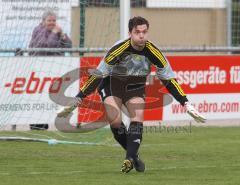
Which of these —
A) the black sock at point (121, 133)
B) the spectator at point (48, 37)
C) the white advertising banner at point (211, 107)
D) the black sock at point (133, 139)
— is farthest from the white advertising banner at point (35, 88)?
the black sock at point (133, 139)

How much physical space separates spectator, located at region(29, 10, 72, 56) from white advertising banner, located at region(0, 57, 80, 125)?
0.28 meters

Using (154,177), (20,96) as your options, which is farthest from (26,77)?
(154,177)

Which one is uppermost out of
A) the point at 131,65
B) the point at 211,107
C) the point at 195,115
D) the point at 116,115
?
the point at 131,65

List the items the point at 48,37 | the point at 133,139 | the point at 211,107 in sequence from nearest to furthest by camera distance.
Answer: the point at 133,139
the point at 48,37
the point at 211,107

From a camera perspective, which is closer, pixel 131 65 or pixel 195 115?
pixel 195 115

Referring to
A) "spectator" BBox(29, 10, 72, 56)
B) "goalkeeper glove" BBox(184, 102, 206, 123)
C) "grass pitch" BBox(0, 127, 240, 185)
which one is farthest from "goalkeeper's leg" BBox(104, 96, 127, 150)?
"spectator" BBox(29, 10, 72, 56)

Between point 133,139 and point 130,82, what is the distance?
0.73 m

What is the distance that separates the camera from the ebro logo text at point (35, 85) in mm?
15242

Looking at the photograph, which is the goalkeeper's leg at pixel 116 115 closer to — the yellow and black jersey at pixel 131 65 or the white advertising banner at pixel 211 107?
the yellow and black jersey at pixel 131 65

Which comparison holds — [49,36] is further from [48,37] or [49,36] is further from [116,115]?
[116,115]

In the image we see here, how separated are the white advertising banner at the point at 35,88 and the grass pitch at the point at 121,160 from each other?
509 millimetres

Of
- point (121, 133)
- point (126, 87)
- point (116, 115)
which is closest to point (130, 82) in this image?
point (126, 87)

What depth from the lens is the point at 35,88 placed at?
50.8ft

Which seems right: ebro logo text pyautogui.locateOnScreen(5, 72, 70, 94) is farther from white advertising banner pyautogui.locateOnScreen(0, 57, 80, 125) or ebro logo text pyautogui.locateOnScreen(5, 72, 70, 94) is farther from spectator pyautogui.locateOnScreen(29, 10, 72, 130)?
spectator pyautogui.locateOnScreen(29, 10, 72, 130)
